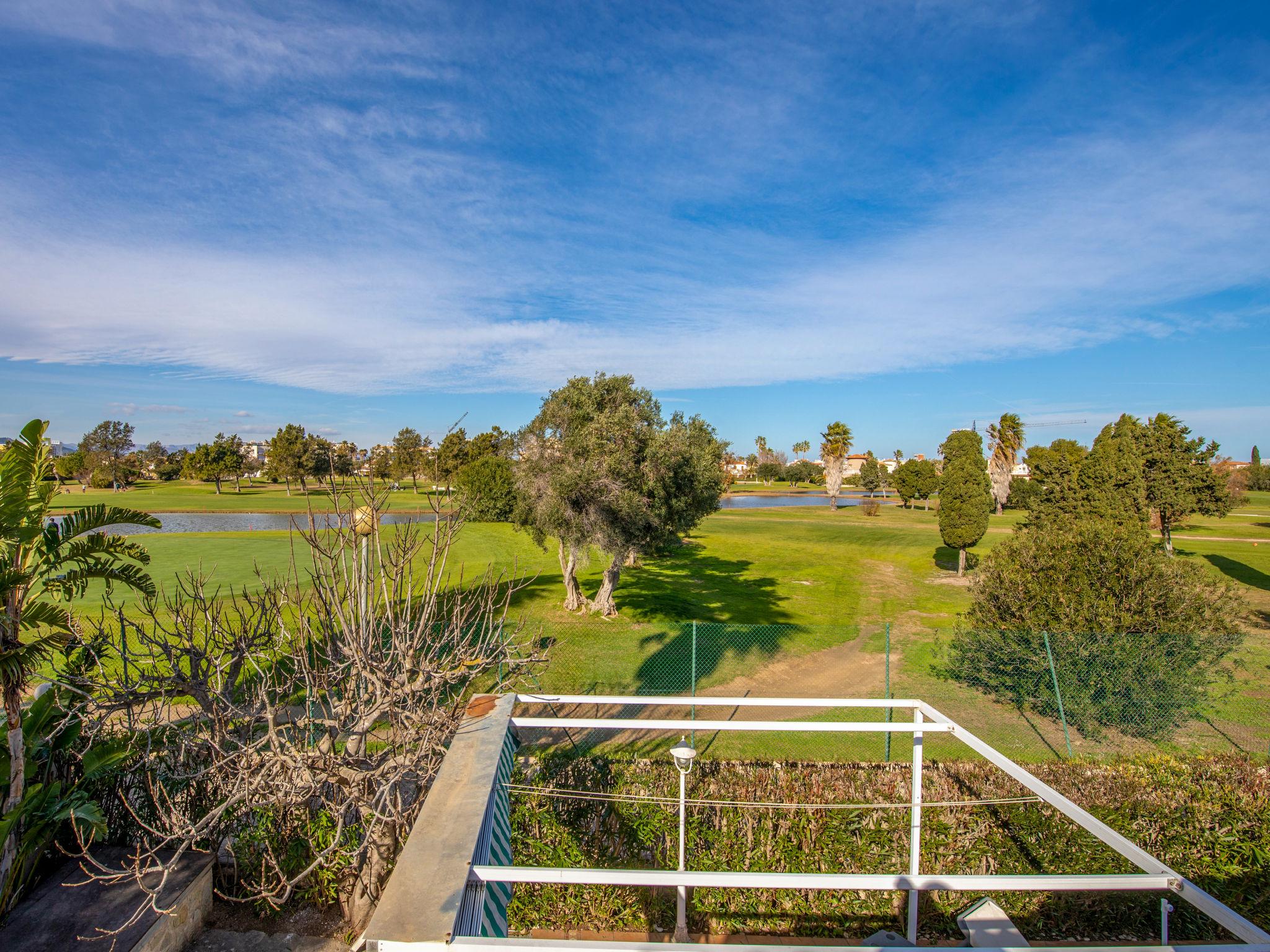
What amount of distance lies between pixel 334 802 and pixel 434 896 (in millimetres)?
3783

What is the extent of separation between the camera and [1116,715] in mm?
10148

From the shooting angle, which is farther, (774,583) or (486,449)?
(486,449)

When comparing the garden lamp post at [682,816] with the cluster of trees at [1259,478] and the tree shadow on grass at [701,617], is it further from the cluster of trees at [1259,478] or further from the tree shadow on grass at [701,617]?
the cluster of trees at [1259,478]

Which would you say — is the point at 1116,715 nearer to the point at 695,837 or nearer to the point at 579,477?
the point at 695,837

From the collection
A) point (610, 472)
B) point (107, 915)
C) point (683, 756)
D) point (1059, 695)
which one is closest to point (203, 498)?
point (610, 472)

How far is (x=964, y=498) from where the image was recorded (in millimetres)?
26406

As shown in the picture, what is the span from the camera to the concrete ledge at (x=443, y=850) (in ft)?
6.34

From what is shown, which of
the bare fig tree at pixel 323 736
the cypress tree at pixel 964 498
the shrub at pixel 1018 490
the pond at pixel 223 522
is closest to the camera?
the bare fig tree at pixel 323 736

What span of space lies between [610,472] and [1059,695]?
9.42m

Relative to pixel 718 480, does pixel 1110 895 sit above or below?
below

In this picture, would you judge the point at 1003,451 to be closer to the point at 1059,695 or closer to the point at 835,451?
the point at 835,451

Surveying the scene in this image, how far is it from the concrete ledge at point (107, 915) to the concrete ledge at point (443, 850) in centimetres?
296

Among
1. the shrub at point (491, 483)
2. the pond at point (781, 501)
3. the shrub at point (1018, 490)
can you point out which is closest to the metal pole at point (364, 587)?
the shrub at point (491, 483)

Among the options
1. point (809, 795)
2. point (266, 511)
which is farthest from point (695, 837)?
→ point (266, 511)
